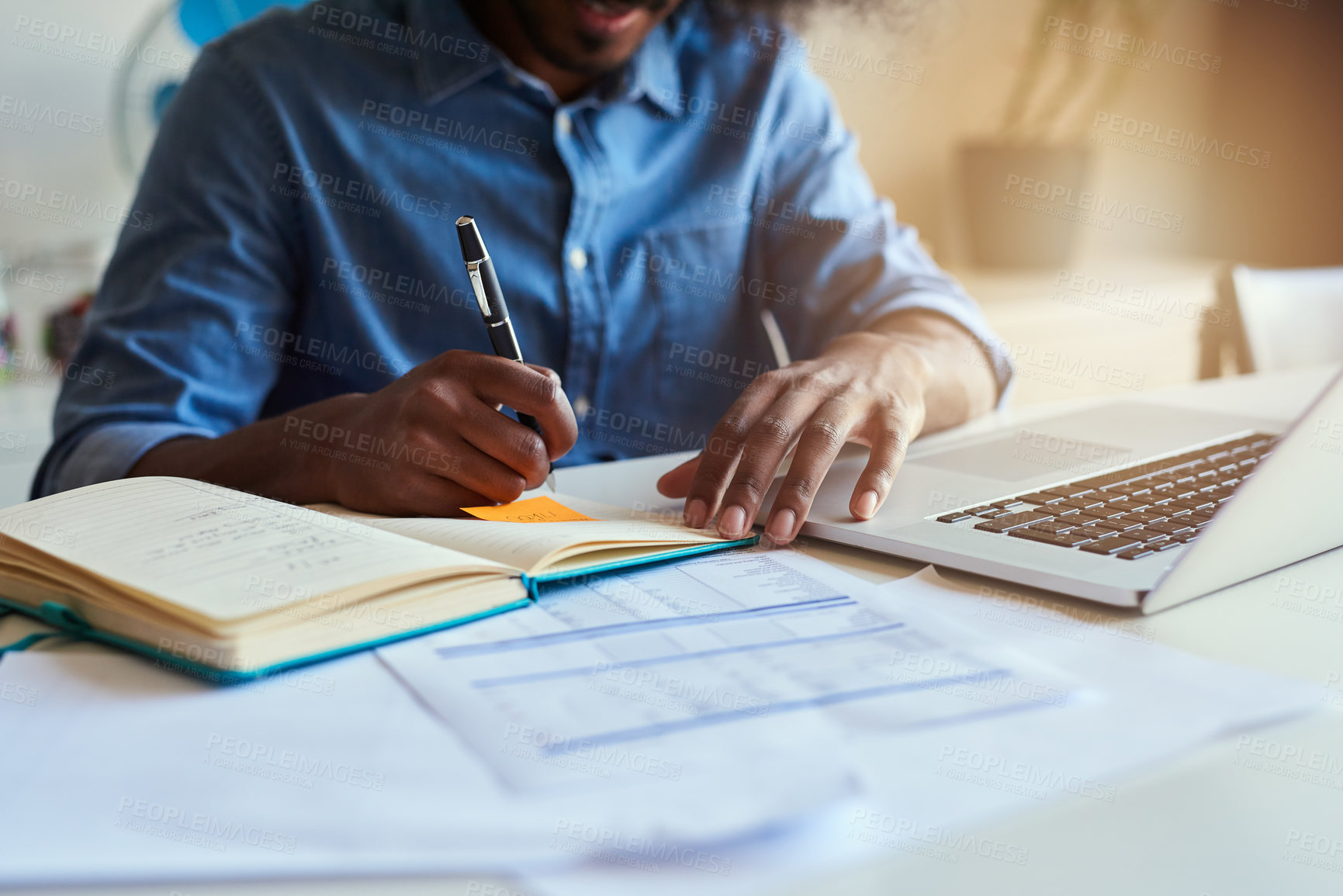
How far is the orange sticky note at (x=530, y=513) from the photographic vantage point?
627mm

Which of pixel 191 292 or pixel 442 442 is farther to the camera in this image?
pixel 191 292

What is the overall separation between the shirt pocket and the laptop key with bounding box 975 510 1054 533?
1.77ft

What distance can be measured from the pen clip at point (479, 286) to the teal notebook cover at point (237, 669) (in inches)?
9.2

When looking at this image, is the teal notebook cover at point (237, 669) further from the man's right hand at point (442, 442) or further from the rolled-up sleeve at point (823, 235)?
the rolled-up sleeve at point (823, 235)

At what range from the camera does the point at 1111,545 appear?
57 cm

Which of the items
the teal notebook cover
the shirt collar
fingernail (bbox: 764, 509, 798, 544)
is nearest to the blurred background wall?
the shirt collar

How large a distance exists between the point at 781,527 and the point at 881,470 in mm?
98

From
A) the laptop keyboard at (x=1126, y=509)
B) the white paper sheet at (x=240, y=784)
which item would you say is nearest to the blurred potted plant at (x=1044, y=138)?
the laptop keyboard at (x=1126, y=509)

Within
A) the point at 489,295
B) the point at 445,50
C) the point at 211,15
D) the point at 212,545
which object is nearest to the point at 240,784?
the point at 212,545

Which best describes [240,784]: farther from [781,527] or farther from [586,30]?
[586,30]

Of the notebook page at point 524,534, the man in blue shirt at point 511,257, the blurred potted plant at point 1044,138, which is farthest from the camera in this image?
the blurred potted plant at point 1044,138

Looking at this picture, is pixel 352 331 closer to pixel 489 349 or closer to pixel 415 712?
pixel 489 349

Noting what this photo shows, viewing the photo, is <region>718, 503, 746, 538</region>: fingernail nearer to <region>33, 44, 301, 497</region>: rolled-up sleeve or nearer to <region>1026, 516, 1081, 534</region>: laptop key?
<region>1026, 516, 1081, 534</region>: laptop key

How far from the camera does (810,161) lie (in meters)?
1.24
